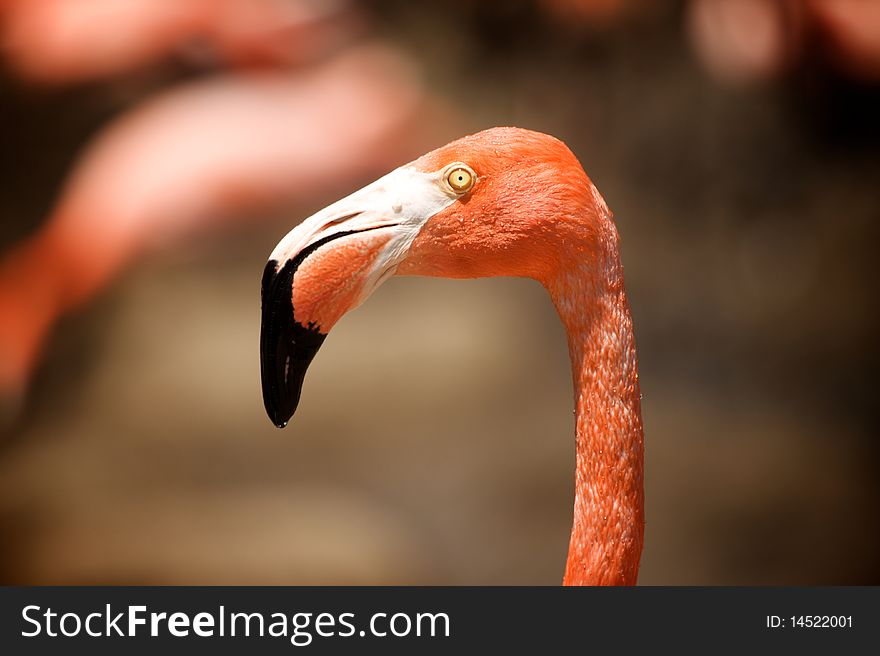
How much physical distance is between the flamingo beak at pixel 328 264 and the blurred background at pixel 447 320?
77 centimetres

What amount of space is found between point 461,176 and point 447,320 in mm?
865

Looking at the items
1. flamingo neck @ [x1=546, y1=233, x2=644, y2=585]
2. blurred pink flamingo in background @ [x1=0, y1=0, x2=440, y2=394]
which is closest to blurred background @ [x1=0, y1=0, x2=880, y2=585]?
blurred pink flamingo in background @ [x1=0, y1=0, x2=440, y2=394]

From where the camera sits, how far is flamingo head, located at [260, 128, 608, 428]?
984 mm

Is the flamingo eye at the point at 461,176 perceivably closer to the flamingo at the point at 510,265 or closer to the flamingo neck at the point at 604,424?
the flamingo at the point at 510,265

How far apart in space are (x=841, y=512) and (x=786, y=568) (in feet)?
0.50

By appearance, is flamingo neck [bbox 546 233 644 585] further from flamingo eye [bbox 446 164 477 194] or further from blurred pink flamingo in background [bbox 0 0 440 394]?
blurred pink flamingo in background [bbox 0 0 440 394]

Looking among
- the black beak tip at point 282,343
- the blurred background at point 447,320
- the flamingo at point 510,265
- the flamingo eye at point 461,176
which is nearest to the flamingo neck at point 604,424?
the flamingo at point 510,265

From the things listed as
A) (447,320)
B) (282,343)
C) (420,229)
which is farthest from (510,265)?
(447,320)

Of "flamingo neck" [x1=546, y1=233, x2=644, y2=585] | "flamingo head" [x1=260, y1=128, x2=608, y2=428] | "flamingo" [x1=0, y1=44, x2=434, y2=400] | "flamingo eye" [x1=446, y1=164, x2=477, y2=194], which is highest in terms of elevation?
"flamingo" [x1=0, y1=44, x2=434, y2=400]

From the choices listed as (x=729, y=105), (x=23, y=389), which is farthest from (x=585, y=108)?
(x=23, y=389)

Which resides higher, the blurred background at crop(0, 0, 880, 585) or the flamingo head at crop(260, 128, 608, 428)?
the blurred background at crop(0, 0, 880, 585)

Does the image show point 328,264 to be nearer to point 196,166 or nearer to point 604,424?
point 604,424

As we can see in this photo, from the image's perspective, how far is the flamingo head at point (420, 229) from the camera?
3.23 ft

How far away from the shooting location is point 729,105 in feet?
5.96
